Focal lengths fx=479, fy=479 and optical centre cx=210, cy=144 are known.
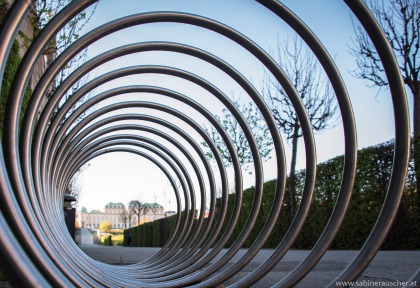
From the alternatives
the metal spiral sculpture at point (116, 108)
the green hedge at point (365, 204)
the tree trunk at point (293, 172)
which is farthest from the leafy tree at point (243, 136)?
the metal spiral sculpture at point (116, 108)

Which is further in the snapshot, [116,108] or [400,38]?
[400,38]

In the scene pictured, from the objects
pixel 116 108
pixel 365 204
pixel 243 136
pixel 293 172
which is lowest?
pixel 365 204

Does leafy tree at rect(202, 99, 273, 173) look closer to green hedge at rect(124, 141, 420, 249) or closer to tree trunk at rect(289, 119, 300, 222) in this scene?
tree trunk at rect(289, 119, 300, 222)

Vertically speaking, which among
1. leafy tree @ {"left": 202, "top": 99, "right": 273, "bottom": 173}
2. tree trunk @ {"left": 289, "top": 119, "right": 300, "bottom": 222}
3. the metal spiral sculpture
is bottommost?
the metal spiral sculpture

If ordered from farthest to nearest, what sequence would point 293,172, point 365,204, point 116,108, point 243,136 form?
point 243,136 < point 293,172 < point 365,204 < point 116,108

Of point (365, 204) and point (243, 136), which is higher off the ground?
point (243, 136)

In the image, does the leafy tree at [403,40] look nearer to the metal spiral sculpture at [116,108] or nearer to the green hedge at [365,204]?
the green hedge at [365,204]

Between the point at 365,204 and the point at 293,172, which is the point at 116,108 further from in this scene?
the point at 293,172

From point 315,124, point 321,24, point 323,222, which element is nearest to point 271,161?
point 315,124

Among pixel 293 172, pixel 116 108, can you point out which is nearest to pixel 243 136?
pixel 293 172

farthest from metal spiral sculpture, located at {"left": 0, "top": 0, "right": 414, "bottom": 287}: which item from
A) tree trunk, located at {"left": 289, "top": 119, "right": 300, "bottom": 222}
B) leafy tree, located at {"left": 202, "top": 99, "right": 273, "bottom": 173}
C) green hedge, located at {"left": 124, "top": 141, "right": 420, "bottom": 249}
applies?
leafy tree, located at {"left": 202, "top": 99, "right": 273, "bottom": 173}

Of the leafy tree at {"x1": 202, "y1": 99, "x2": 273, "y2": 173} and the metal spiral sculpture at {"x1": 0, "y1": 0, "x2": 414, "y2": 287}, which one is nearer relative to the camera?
the metal spiral sculpture at {"x1": 0, "y1": 0, "x2": 414, "y2": 287}

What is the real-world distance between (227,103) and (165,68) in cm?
46

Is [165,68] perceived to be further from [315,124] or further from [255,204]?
[315,124]
